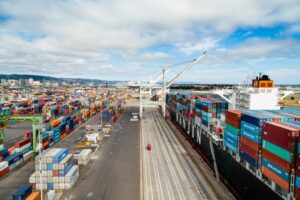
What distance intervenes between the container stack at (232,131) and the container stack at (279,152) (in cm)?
521

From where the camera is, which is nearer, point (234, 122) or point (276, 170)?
point (276, 170)

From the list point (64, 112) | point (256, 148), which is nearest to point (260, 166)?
point (256, 148)

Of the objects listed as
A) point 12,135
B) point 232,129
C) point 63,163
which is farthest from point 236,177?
point 12,135

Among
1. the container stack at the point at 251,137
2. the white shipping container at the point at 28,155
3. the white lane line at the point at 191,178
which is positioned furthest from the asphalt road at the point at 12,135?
the container stack at the point at 251,137

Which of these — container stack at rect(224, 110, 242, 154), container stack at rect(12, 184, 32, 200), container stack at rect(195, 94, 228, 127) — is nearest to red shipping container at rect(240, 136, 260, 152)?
container stack at rect(224, 110, 242, 154)

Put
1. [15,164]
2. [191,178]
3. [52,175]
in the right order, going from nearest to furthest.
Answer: [52,175]
[191,178]
[15,164]

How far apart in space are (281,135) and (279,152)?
147 centimetres

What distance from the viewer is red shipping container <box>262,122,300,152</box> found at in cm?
1527

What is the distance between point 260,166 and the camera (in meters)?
19.6

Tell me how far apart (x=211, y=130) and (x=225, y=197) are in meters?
13.7

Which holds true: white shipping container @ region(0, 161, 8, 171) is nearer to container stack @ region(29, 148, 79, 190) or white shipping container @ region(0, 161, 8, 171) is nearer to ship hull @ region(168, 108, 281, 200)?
container stack @ region(29, 148, 79, 190)

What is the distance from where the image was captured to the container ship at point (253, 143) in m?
16.0

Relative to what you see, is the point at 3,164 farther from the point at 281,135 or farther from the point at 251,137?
the point at 281,135

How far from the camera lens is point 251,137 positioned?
69.2 feet
